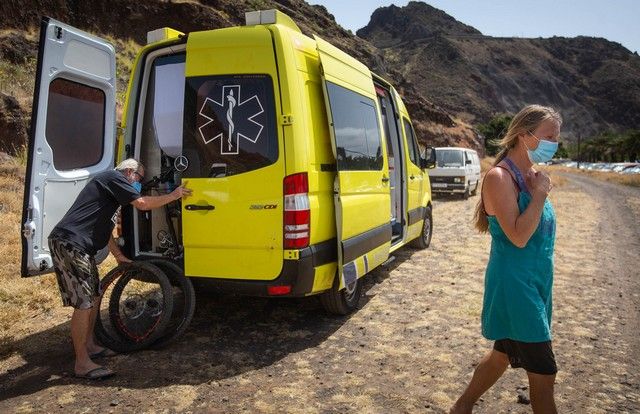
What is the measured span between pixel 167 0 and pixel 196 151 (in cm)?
3004

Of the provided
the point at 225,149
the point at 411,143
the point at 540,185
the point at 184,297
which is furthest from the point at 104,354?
the point at 411,143

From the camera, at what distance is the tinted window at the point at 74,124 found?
→ 4508 millimetres

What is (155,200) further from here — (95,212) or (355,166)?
(355,166)

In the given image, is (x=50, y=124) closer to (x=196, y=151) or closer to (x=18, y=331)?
(x=196, y=151)

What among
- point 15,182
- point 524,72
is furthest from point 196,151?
point 524,72

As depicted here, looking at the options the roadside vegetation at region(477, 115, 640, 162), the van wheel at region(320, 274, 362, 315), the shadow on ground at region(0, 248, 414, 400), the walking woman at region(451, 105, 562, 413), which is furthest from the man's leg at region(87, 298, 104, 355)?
the roadside vegetation at region(477, 115, 640, 162)

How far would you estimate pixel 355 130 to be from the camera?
5258 mm

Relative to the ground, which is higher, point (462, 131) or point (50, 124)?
point (462, 131)

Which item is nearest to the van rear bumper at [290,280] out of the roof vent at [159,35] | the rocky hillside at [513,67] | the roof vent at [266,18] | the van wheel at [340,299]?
the van wheel at [340,299]

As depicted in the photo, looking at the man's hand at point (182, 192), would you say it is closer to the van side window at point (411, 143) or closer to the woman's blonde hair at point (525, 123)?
the woman's blonde hair at point (525, 123)

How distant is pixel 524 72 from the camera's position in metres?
137

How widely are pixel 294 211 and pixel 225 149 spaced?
0.87m

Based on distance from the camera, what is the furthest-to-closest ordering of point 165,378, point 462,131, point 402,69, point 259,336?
point 402,69 → point 462,131 → point 259,336 → point 165,378

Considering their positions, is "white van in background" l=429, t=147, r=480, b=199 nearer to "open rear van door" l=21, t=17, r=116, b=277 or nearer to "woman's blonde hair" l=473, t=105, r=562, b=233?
"open rear van door" l=21, t=17, r=116, b=277
